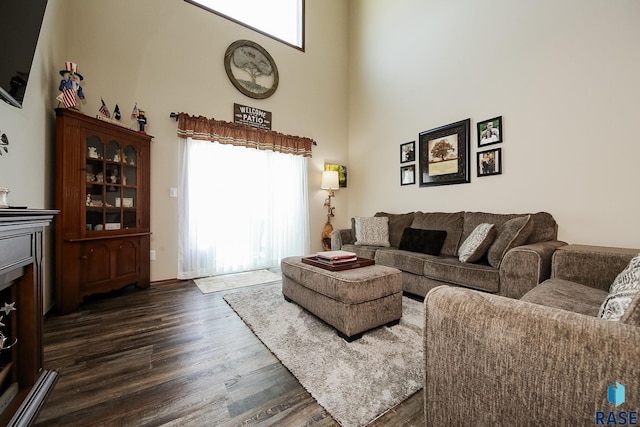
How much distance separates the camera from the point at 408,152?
3.72m

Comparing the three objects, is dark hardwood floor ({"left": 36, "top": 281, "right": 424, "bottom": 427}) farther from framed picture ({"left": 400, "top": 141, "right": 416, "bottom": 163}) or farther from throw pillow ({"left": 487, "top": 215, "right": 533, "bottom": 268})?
framed picture ({"left": 400, "top": 141, "right": 416, "bottom": 163})

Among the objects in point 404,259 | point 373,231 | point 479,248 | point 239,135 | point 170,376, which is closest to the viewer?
point 170,376

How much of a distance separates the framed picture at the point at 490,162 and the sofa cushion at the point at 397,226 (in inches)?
39.5

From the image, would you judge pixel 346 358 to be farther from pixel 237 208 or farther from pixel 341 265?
pixel 237 208

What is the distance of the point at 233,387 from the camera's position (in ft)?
4.32

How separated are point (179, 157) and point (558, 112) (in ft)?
13.7

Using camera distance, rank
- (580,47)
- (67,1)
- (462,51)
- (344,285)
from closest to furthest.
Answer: (344,285) → (580,47) → (67,1) → (462,51)

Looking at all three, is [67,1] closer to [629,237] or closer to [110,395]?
[110,395]

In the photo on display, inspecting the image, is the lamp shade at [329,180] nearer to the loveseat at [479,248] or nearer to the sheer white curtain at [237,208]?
the sheer white curtain at [237,208]

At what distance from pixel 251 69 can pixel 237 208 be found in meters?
2.14

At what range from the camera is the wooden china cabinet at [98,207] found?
7.31 feet

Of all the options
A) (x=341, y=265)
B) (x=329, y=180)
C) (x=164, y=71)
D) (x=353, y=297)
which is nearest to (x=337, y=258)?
(x=341, y=265)

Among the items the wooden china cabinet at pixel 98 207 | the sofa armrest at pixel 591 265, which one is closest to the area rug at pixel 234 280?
the wooden china cabinet at pixel 98 207

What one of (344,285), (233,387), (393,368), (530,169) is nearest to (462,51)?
(530,169)
